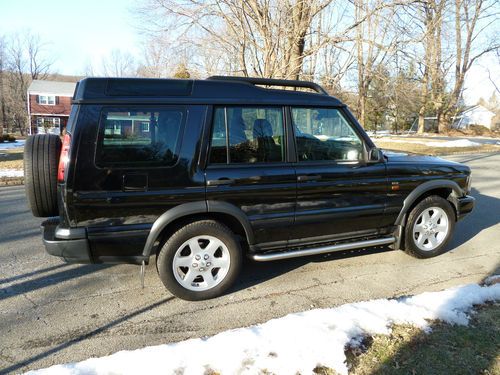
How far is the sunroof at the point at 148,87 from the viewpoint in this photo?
10.3 ft

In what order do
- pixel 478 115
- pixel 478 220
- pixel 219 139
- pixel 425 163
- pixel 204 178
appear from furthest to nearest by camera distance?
pixel 478 115, pixel 478 220, pixel 425 163, pixel 219 139, pixel 204 178

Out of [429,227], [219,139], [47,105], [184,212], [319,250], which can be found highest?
[47,105]

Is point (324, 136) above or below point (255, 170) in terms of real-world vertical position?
above

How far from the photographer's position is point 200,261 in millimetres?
3428

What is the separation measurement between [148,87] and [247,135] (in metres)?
0.99

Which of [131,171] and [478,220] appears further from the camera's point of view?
[478,220]

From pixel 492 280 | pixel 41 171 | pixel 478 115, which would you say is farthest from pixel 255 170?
pixel 478 115

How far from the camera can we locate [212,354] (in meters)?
2.51

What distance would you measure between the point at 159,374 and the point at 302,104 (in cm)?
269

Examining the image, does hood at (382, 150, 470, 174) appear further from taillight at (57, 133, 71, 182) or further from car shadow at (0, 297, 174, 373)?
taillight at (57, 133, 71, 182)

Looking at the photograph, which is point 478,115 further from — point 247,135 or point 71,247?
point 71,247

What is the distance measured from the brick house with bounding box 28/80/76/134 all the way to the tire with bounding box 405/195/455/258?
44.5 m

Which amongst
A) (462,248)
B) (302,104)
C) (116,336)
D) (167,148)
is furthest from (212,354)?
(462,248)

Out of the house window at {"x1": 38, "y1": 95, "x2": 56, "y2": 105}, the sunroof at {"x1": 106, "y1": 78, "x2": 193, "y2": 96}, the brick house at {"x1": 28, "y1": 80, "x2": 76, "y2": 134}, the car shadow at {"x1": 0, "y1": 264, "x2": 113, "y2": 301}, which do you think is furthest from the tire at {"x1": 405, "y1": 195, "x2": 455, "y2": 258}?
the house window at {"x1": 38, "y1": 95, "x2": 56, "y2": 105}
